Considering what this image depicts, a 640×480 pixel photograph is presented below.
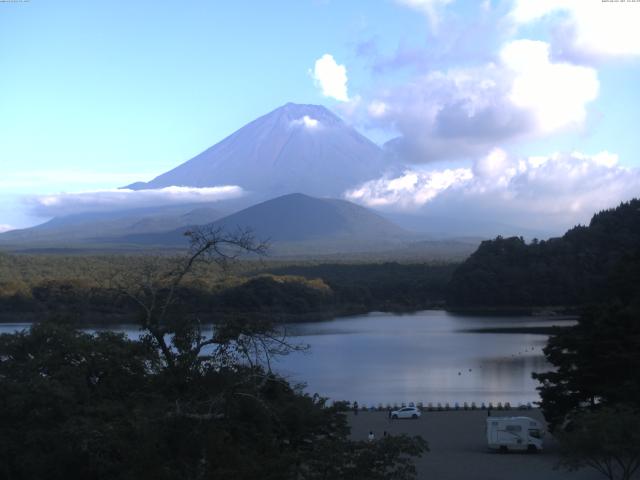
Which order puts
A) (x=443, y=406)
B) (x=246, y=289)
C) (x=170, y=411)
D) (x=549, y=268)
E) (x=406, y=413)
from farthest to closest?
1. (x=549, y=268)
2. (x=246, y=289)
3. (x=443, y=406)
4. (x=406, y=413)
5. (x=170, y=411)

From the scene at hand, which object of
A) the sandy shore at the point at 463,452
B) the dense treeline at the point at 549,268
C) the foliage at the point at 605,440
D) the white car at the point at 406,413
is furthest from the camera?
the dense treeline at the point at 549,268

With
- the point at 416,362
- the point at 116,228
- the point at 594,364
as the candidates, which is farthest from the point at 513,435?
the point at 116,228

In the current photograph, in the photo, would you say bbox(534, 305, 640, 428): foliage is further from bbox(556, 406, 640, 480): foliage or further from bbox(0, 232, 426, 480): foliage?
bbox(0, 232, 426, 480): foliage

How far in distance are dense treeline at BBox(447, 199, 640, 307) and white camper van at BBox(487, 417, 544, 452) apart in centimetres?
2827

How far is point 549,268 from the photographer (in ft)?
128

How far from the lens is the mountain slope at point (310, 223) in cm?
10525

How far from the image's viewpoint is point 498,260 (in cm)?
4100

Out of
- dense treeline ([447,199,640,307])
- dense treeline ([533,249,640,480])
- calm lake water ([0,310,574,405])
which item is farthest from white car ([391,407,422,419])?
dense treeline ([447,199,640,307])

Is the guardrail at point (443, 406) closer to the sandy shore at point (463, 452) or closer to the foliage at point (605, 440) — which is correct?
the sandy shore at point (463, 452)

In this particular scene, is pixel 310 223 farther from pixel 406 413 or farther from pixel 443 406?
pixel 406 413

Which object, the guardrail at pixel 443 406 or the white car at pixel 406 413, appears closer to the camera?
the white car at pixel 406 413

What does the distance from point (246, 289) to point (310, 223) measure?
7816cm

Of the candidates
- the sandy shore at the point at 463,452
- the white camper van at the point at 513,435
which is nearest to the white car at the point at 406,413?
the sandy shore at the point at 463,452

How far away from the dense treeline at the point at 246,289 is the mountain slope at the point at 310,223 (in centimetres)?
4924
